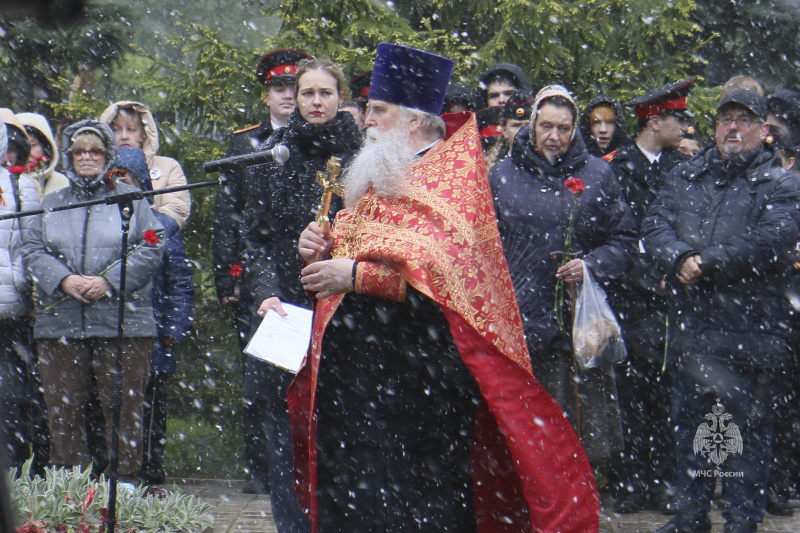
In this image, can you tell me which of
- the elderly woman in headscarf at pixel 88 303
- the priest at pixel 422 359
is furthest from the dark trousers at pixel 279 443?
the elderly woman in headscarf at pixel 88 303

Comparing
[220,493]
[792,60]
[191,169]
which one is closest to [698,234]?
[220,493]

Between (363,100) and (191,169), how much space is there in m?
1.95

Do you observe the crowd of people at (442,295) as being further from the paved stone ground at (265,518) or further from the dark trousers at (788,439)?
the paved stone ground at (265,518)

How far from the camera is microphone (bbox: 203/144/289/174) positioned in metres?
3.65

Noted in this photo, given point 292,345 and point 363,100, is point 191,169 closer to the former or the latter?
point 363,100

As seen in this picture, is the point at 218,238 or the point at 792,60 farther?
the point at 792,60

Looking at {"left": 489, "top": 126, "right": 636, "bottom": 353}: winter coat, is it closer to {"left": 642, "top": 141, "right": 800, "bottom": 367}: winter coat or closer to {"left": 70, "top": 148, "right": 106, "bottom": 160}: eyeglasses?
{"left": 642, "top": 141, "right": 800, "bottom": 367}: winter coat

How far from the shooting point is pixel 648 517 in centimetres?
623

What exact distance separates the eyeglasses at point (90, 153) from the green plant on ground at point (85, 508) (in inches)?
77.7

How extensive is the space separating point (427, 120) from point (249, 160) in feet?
2.43

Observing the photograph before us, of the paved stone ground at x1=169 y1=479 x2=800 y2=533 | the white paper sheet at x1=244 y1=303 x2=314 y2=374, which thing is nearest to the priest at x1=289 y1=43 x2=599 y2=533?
the white paper sheet at x1=244 y1=303 x2=314 y2=374

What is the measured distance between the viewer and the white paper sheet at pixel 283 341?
14.4ft

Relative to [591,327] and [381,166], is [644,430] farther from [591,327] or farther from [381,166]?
[381,166]

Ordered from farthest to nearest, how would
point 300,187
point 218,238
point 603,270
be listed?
point 218,238 → point 603,270 → point 300,187
